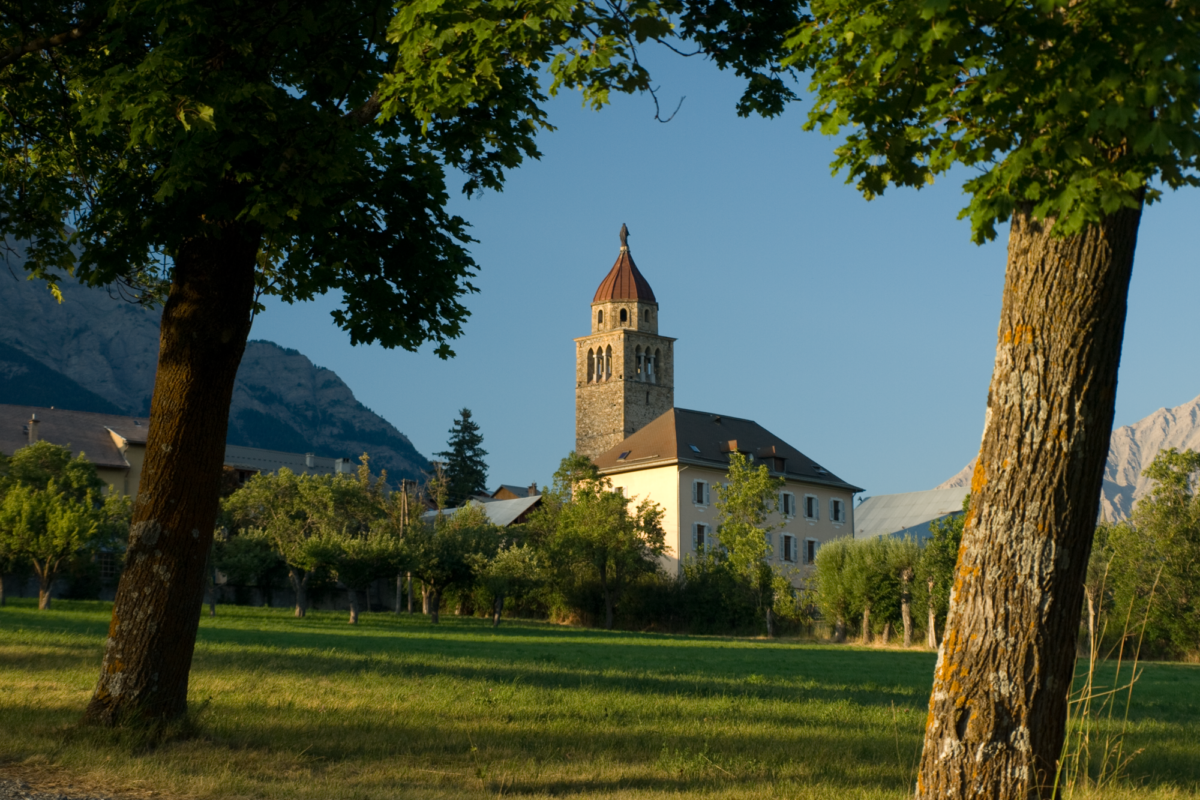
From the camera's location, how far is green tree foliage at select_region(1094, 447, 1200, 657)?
136 ft

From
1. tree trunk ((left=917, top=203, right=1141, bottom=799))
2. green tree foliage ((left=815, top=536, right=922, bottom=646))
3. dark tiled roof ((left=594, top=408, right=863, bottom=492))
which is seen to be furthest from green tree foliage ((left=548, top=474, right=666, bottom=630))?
tree trunk ((left=917, top=203, right=1141, bottom=799))

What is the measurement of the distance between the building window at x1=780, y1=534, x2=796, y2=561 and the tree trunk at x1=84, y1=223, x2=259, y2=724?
6980 cm

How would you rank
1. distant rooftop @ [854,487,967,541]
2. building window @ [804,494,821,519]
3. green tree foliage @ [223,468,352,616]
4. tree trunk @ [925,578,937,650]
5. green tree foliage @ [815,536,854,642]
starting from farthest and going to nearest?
distant rooftop @ [854,487,967,541] < building window @ [804,494,821,519] < green tree foliage @ [223,468,352,616] < green tree foliage @ [815,536,854,642] < tree trunk @ [925,578,937,650]

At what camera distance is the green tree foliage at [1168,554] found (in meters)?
41.5

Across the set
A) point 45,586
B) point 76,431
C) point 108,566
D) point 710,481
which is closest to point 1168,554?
point 710,481

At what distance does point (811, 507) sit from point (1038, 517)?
2990 inches

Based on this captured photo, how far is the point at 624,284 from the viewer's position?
405ft

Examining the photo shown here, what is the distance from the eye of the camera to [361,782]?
765cm

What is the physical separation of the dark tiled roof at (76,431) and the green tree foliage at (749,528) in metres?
43.1

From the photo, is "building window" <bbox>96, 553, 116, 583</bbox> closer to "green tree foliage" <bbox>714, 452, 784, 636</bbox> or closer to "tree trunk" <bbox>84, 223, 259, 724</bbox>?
"green tree foliage" <bbox>714, 452, 784, 636</bbox>

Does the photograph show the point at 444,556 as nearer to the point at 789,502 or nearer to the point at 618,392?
the point at 789,502

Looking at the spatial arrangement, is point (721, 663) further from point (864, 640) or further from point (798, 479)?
point (798, 479)

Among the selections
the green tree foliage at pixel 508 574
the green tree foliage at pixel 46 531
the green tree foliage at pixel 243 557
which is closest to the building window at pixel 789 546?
the green tree foliage at pixel 508 574

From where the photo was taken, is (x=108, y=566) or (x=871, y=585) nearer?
(x=871, y=585)
